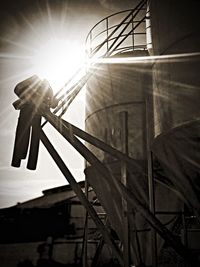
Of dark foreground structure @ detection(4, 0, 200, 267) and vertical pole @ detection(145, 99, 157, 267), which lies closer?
dark foreground structure @ detection(4, 0, 200, 267)

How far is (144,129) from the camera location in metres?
5.98

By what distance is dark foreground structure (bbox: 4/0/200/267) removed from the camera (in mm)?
3562

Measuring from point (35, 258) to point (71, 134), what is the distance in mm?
12753

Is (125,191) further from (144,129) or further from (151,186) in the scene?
(144,129)

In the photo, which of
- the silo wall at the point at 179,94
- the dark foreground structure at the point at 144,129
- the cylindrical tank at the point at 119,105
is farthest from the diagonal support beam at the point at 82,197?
the cylindrical tank at the point at 119,105

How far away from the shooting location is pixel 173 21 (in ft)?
13.6

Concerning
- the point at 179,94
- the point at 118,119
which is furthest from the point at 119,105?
the point at 179,94

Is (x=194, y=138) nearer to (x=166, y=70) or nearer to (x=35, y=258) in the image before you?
(x=166, y=70)

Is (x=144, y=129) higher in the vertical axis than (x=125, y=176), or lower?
higher

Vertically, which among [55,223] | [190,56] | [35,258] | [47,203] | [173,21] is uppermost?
[173,21]

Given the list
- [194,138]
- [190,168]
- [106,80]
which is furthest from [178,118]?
[106,80]

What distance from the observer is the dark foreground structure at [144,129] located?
11.7 feet

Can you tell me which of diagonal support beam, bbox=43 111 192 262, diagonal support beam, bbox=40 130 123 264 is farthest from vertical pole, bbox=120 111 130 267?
diagonal support beam, bbox=43 111 192 262

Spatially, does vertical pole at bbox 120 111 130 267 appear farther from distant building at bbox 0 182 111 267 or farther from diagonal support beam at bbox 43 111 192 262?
distant building at bbox 0 182 111 267
